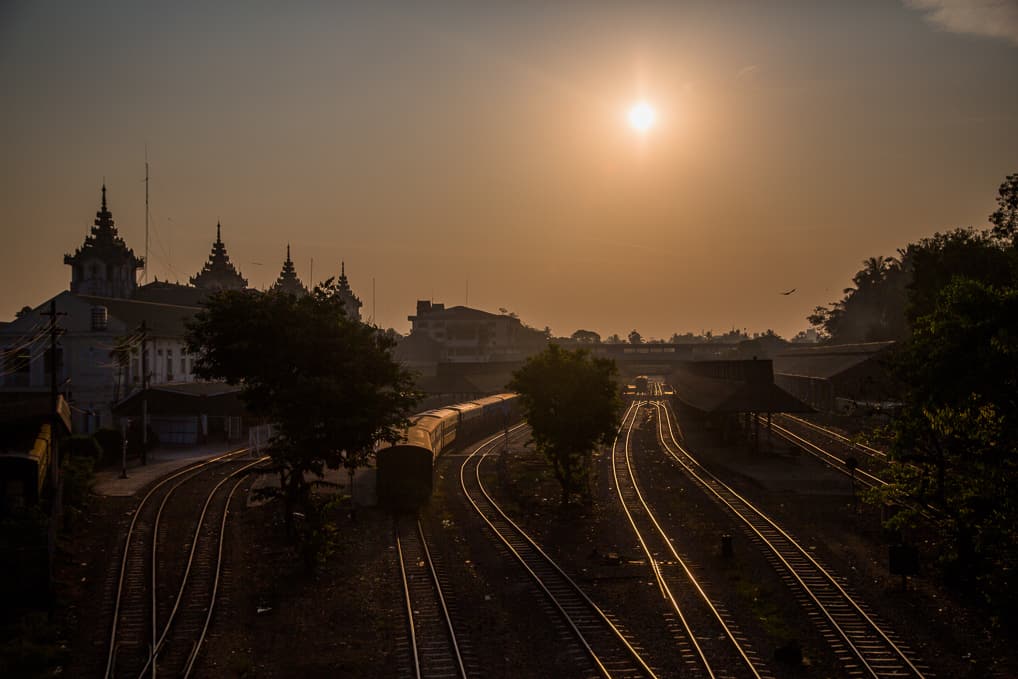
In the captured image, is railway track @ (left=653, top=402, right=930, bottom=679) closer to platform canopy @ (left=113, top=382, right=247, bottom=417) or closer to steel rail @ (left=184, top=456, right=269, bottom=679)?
steel rail @ (left=184, top=456, right=269, bottom=679)

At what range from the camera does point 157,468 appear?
43.4 m

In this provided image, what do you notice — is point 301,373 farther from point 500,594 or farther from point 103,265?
point 103,265

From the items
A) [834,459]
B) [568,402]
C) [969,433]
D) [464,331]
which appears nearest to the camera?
[969,433]

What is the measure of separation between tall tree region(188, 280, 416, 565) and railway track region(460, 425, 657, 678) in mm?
5688

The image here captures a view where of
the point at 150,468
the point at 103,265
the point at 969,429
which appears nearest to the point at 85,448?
the point at 150,468

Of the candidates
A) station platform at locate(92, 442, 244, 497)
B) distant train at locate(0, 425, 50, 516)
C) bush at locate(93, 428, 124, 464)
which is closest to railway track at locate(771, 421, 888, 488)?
distant train at locate(0, 425, 50, 516)

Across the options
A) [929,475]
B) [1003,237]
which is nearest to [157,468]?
[929,475]

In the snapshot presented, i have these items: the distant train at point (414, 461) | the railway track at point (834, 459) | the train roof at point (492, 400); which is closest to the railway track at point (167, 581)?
the distant train at point (414, 461)

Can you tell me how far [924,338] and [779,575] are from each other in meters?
7.57

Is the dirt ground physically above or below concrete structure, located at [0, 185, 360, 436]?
below

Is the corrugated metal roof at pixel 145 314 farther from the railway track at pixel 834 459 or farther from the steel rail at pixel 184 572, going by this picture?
the railway track at pixel 834 459

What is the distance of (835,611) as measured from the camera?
1872 centimetres

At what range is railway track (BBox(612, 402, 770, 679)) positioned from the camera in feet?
51.2

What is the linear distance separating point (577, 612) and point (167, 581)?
11.7 meters
